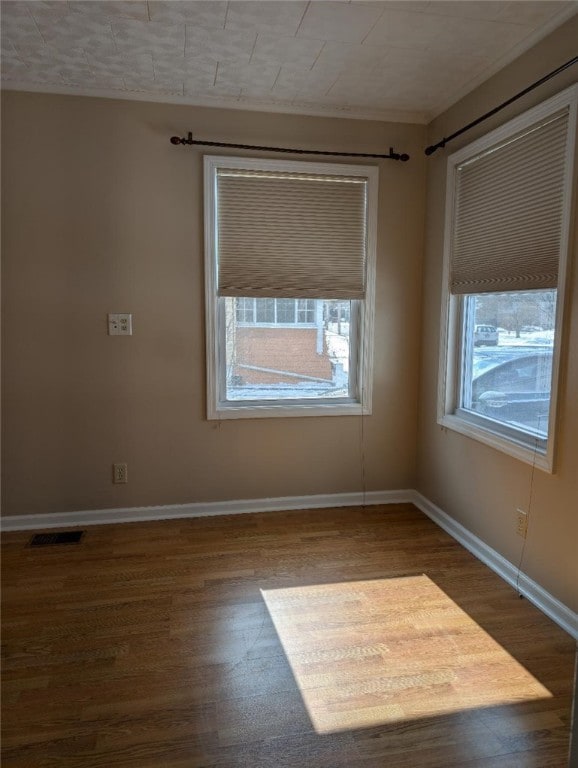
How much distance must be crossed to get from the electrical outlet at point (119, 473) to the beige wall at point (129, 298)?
0.04 meters

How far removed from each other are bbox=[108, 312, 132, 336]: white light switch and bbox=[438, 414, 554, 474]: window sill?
6.66ft

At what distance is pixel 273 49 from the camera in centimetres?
252

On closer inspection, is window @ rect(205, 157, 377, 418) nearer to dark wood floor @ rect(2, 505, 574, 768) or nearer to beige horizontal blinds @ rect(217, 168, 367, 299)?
beige horizontal blinds @ rect(217, 168, 367, 299)

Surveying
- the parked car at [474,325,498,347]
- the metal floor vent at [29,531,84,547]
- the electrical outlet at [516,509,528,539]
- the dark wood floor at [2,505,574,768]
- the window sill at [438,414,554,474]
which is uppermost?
the parked car at [474,325,498,347]

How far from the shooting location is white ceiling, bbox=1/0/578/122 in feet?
7.18

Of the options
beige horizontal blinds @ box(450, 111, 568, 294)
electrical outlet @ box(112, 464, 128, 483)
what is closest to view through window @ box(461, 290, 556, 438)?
beige horizontal blinds @ box(450, 111, 568, 294)

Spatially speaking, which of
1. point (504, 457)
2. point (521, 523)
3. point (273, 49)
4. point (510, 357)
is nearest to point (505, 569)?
point (521, 523)

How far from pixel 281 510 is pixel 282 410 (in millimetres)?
680

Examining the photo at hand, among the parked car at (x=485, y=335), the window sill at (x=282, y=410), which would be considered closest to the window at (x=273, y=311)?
the window sill at (x=282, y=410)

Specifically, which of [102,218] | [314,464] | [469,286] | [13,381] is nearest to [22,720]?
[13,381]

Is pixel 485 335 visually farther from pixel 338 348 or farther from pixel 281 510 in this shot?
pixel 281 510

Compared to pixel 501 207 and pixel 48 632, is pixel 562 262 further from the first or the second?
pixel 48 632

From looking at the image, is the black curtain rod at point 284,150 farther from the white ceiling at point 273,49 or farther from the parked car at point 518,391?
the parked car at point 518,391

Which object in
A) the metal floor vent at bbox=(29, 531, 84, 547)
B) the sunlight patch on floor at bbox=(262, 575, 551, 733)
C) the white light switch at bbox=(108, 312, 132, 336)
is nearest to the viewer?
the sunlight patch on floor at bbox=(262, 575, 551, 733)
